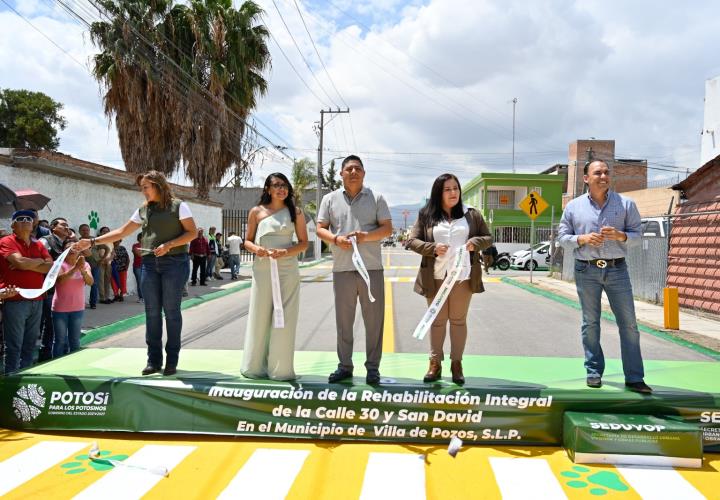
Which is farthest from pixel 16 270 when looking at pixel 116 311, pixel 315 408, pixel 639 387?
pixel 116 311

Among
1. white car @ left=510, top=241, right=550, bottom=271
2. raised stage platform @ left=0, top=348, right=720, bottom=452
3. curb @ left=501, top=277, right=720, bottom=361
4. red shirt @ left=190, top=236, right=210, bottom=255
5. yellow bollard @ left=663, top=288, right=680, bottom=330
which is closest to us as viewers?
raised stage platform @ left=0, top=348, right=720, bottom=452

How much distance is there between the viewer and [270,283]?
4910 mm

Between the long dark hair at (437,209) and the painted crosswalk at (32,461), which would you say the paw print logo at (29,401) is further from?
the long dark hair at (437,209)

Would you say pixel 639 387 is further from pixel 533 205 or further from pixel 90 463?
pixel 533 205

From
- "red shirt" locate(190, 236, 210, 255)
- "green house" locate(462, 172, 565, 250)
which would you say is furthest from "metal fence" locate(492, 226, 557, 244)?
"red shirt" locate(190, 236, 210, 255)

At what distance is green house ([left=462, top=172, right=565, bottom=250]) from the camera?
151ft

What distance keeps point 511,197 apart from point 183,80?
35.4 m

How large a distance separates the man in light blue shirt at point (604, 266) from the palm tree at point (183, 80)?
629 inches

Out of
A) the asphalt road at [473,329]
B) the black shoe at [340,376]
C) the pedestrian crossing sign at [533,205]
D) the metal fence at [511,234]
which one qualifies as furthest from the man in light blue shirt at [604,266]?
the metal fence at [511,234]

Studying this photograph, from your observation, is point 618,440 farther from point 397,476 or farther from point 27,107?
point 27,107

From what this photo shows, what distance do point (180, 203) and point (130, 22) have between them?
51.7ft

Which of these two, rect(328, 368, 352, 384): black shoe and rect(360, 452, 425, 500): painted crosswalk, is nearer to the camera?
rect(360, 452, 425, 500): painted crosswalk

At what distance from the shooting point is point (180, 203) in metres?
5.09

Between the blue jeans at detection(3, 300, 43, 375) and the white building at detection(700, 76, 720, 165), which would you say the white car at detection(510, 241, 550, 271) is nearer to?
the white building at detection(700, 76, 720, 165)
